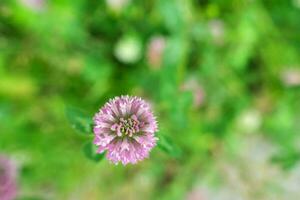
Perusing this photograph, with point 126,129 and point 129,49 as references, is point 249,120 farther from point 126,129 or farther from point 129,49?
point 126,129

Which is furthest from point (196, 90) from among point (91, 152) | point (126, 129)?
point (126, 129)

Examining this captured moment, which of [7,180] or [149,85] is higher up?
[149,85]

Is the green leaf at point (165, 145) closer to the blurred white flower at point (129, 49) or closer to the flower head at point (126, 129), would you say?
the flower head at point (126, 129)

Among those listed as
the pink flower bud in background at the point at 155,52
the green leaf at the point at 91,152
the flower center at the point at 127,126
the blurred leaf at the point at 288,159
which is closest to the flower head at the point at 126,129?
the flower center at the point at 127,126

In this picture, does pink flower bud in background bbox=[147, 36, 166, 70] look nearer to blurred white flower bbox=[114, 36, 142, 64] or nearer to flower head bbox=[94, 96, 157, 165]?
blurred white flower bbox=[114, 36, 142, 64]

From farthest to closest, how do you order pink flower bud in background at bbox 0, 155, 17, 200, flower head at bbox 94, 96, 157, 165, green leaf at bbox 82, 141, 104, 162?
pink flower bud in background at bbox 0, 155, 17, 200
green leaf at bbox 82, 141, 104, 162
flower head at bbox 94, 96, 157, 165

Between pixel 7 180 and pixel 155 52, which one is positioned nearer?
pixel 7 180

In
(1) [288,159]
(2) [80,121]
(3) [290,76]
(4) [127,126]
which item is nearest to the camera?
(4) [127,126]

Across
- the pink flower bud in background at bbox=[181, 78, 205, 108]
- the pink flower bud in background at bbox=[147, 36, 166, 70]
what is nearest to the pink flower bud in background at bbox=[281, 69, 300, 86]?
the pink flower bud in background at bbox=[181, 78, 205, 108]
